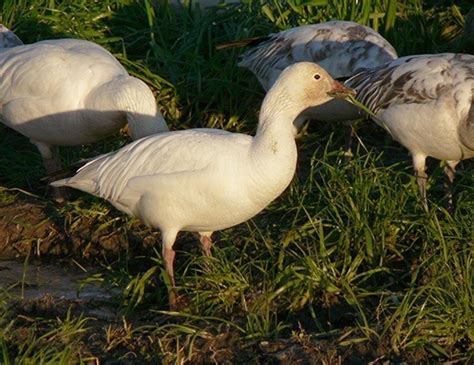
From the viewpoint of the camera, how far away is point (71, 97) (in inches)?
299

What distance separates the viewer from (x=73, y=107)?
7598 mm

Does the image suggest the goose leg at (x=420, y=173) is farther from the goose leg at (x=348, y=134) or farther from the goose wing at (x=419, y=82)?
the goose leg at (x=348, y=134)

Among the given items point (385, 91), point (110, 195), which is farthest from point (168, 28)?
point (110, 195)

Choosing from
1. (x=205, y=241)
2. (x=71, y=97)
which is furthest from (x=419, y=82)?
(x=71, y=97)

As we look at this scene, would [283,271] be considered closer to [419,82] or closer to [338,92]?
[338,92]

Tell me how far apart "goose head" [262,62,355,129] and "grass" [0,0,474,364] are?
68 centimetres

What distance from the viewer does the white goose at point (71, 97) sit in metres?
7.37

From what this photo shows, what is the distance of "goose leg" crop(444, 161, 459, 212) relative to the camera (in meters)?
7.01

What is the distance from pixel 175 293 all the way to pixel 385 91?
2.13 metres

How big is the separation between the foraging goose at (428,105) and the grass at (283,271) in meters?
0.24

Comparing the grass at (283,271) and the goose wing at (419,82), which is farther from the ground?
the goose wing at (419,82)

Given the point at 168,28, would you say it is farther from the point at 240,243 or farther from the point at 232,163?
the point at 232,163

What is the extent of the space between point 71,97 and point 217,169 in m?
1.98

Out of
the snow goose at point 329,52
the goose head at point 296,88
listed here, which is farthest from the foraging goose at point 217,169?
the snow goose at point 329,52
